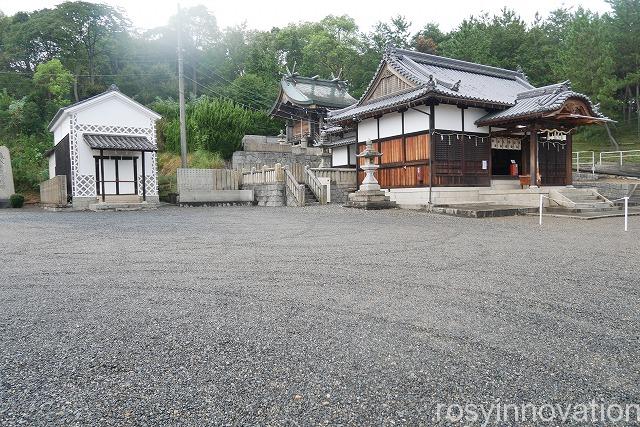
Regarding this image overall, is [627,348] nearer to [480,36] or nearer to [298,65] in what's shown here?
[480,36]

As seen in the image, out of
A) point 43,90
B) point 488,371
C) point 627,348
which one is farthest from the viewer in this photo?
point 43,90

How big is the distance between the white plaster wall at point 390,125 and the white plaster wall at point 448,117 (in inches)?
80.5

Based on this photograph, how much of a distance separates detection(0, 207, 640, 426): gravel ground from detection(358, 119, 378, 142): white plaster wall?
14.5 meters

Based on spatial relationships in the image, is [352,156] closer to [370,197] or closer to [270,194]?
[270,194]

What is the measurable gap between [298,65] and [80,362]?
51.2 m

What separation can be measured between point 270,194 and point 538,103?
12.1 meters

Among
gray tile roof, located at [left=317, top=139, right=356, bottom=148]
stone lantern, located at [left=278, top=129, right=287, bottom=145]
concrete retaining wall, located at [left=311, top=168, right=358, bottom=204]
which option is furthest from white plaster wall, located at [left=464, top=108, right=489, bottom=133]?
stone lantern, located at [left=278, top=129, right=287, bottom=145]

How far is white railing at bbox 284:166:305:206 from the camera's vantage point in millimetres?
19516

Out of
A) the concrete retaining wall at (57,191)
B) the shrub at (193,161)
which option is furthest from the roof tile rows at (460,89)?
the concrete retaining wall at (57,191)

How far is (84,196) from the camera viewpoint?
20.7m

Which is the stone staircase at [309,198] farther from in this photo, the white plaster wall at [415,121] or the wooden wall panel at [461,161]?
the wooden wall panel at [461,161]

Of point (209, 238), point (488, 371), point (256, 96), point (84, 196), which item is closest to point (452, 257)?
point (488, 371)

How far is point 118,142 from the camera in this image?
2059cm

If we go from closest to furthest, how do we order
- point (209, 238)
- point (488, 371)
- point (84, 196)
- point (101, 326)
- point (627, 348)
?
point (488, 371), point (627, 348), point (101, 326), point (209, 238), point (84, 196)
